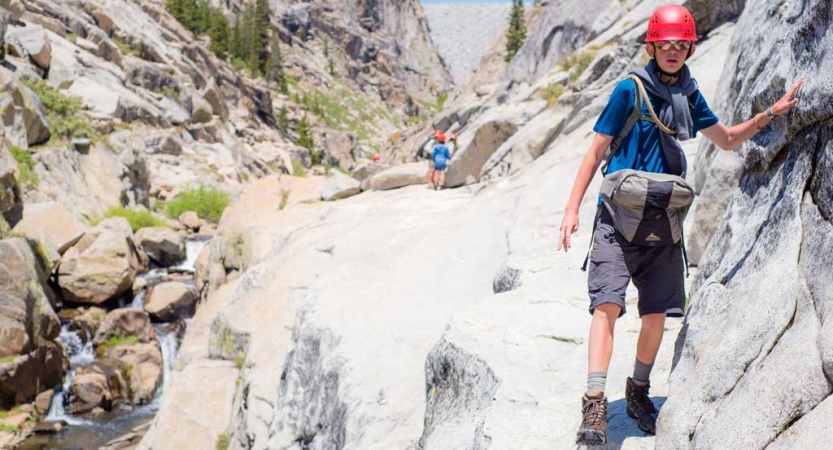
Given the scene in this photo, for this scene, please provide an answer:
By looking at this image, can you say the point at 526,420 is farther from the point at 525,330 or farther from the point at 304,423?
the point at 304,423

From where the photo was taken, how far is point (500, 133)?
77.2 feet

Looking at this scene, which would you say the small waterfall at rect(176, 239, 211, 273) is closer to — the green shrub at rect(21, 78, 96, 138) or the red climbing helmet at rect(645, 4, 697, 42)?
the green shrub at rect(21, 78, 96, 138)

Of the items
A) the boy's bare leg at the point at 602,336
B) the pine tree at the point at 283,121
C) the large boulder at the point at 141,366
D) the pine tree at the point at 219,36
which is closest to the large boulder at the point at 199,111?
the pine tree at the point at 283,121

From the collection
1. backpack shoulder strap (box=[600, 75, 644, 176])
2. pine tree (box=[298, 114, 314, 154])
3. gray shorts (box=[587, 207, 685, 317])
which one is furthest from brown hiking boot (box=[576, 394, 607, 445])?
pine tree (box=[298, 114, 314, 154])

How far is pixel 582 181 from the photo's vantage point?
4.41 m

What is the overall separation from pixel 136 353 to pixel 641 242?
18.9m

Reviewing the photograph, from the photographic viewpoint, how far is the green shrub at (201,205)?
36781mm

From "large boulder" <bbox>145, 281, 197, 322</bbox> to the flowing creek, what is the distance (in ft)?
1.25

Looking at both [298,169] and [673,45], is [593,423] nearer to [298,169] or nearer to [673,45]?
[673,45]

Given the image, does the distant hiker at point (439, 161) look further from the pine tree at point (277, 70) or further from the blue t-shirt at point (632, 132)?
the pine tree at point (277, 70)

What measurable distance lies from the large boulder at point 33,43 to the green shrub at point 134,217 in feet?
50.6

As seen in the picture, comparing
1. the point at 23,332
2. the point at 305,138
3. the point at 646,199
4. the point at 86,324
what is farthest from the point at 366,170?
the point at 305,138

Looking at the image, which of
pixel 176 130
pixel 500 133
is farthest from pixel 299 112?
pixel 500 133

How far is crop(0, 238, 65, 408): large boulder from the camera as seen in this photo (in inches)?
675
